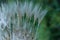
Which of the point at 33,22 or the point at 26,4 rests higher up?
the point at 26,4

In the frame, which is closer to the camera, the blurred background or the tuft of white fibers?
the tuft of white fibers

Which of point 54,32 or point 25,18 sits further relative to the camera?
point 54,32

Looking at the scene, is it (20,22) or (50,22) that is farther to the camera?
(50,22)

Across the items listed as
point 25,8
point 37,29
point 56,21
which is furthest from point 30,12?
point 56,21

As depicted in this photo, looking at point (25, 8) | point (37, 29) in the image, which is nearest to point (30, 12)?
point (25, 8)

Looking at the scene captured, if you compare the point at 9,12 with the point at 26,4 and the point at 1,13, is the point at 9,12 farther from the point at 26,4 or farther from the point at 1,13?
the point at 26,4

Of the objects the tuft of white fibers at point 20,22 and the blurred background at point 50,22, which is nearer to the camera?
the tuft of white fibers at point 20,22

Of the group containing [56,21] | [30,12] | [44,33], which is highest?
[30,12]
